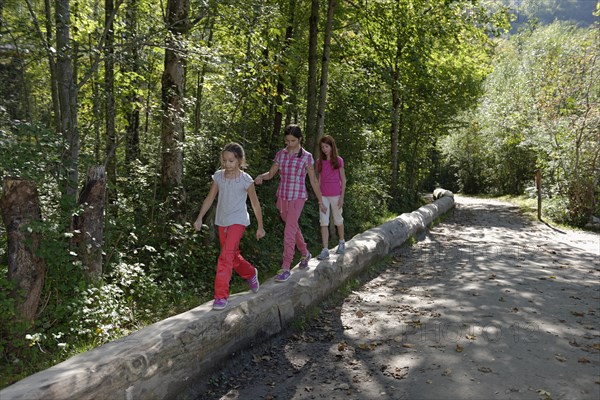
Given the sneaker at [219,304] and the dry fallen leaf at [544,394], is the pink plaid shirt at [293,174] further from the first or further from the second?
the dry fallen leaf at [544,394]

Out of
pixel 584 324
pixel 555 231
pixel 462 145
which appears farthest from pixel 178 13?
pixel 462 145

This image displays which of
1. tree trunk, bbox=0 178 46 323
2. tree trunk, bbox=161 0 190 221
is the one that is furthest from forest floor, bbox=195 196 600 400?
tree trunk, bbox=161 0 190 221

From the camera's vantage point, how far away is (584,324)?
5430 mm

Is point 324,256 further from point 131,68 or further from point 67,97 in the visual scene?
point 67,97

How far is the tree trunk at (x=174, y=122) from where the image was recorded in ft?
24.8

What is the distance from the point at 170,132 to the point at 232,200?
320 centimetres

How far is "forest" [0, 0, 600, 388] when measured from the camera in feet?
15.5

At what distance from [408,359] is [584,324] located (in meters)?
2.37

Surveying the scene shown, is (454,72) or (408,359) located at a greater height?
(454,72)

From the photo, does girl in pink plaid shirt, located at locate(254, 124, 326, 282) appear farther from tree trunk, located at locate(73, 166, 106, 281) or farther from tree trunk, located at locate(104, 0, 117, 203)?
tree trunk, located at locate(104, 0, 117, 203)

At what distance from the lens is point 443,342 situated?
5.01m

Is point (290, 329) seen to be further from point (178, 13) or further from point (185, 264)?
point (178, 13)

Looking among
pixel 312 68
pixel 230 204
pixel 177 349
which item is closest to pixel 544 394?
pixel 177 349

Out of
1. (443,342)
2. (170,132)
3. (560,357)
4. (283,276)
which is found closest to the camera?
(560,357)
